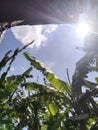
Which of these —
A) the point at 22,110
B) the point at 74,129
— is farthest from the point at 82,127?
the point at 22,110

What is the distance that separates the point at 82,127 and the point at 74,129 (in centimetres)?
42

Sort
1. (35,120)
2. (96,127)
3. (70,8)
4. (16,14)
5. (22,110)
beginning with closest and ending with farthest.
Answer: (96,127)
(35,120)
(22,110)
(16,14)
(70,8)

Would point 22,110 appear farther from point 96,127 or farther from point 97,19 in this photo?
point 97,19

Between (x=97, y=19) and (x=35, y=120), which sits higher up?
(x=97, y=19)

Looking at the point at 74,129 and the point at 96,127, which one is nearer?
the point at 96,127

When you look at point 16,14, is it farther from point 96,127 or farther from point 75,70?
point 96,127

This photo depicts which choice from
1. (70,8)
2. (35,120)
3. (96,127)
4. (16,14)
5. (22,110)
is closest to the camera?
(96,127)

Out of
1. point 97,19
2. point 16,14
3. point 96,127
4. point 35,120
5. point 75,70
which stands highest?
point 16,14

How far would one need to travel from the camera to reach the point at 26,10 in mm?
10648

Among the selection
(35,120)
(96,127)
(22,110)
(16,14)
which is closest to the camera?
(96,127)

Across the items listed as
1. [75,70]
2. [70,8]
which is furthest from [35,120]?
[70,8]

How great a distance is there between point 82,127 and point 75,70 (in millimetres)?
1933

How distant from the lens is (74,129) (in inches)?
331

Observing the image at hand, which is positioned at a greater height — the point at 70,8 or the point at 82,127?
the point at 70,8
